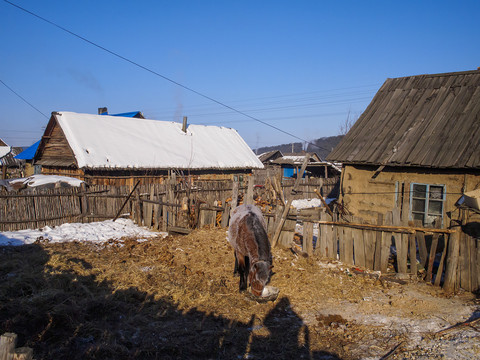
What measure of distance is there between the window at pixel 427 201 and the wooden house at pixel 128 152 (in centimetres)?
1111

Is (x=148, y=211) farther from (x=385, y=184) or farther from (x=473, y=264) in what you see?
(x=473, y=264)

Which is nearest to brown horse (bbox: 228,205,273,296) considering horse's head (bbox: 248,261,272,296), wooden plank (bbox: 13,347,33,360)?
horse's head (bbox: 248,261,272,296)

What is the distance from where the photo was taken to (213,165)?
79.3ft

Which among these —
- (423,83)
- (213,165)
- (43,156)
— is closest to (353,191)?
(423,83)

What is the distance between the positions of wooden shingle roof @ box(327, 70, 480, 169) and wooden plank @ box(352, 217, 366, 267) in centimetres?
354

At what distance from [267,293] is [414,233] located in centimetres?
373

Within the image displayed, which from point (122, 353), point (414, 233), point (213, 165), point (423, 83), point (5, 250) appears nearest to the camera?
point (122, 353)

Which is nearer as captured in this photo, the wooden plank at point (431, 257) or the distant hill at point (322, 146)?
the wooden plank at point (431, 257)

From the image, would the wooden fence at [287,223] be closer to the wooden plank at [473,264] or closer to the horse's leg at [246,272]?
the wooden plank at [473,264]

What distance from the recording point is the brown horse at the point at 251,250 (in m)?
5.73

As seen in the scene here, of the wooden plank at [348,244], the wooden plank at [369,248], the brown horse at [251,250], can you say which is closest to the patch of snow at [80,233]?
the brown horse at [251,250]

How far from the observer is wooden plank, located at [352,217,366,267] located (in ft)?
26.9

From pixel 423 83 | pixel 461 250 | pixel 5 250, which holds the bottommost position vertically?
pixel 5 250

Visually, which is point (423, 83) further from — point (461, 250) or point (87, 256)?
point (87, 256)
